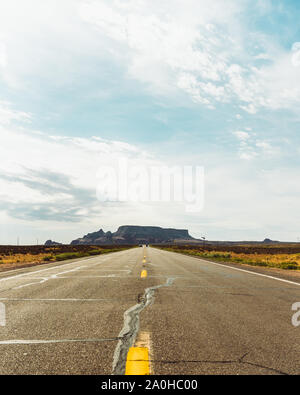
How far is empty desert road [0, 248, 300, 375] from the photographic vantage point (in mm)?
3449

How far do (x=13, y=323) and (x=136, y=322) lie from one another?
2014mm

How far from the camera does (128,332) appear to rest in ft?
15.5

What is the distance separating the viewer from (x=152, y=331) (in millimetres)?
4770

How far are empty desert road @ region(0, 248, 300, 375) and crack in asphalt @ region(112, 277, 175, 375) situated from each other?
0.01 m

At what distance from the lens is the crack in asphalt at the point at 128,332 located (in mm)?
3437

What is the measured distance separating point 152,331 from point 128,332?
363mm

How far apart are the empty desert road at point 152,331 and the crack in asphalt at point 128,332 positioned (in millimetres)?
11

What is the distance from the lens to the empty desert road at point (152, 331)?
345 centimetres
